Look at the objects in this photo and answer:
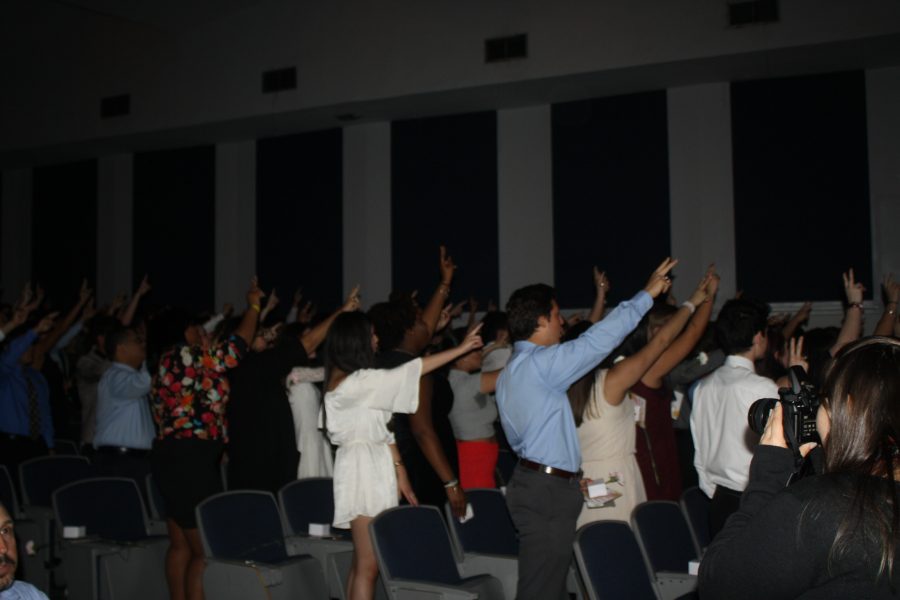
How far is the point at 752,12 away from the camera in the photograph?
→ 6.89 meters

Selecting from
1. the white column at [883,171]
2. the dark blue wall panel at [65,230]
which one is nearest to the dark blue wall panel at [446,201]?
the white column at [883,171]

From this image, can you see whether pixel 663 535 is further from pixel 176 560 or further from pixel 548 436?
pixel 176 560

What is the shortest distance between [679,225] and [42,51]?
7.48m

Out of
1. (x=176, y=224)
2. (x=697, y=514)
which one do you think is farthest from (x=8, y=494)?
(x=176, y=224)

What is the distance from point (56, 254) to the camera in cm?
1072

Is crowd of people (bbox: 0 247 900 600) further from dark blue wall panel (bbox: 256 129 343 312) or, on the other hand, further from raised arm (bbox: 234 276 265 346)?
dark blue wall panel (bbox: 256 129 343 312)

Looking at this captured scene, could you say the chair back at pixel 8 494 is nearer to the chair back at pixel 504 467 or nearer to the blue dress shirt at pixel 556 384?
the chair back at pixel 504 467

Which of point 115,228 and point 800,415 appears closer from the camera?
point 800,415

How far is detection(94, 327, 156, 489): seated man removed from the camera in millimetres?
4590

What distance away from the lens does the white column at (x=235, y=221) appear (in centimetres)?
978

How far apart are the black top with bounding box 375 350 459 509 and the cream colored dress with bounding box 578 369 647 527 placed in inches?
29.2

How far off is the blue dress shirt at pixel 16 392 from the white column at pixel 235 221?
14.8 feet

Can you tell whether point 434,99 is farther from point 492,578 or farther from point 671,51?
point 492,578

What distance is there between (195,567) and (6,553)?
2114mm
